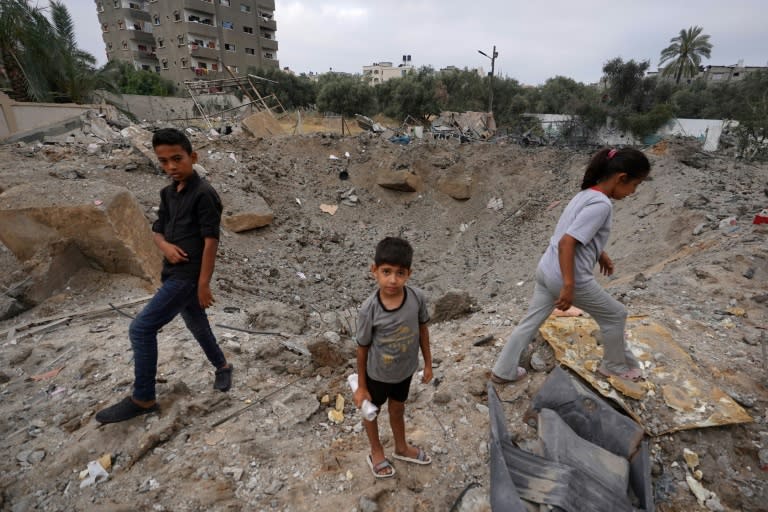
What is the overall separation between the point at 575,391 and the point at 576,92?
3773cm

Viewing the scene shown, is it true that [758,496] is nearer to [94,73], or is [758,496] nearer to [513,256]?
[513,256]

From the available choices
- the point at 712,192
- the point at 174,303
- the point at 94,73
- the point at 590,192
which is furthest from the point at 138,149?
the point at 94,73

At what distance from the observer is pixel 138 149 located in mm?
7695

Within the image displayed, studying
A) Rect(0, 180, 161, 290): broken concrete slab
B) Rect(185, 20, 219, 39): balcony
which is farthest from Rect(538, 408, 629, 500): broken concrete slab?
Rect(185, 20, 219, 39): balcony

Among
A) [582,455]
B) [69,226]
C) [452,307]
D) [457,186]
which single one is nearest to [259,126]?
[457,186]

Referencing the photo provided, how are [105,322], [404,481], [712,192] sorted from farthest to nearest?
[712,192]
[105,322]
[404,481]

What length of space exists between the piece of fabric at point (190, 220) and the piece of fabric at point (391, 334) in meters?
1.03

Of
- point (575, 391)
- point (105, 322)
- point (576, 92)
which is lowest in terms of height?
point (105, 322)

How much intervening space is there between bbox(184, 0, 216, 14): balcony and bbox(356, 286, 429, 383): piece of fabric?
1653 inches

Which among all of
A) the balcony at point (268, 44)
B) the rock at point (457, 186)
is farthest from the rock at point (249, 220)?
the balcony at point (268, 44)

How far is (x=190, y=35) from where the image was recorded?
33.4m

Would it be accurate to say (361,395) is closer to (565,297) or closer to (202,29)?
(565,297)

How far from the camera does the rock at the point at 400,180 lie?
1017 centimetres

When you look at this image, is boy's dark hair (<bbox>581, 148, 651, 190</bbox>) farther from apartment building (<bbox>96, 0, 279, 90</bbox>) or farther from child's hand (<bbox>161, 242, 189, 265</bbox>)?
apartment building (<bbox>96, 0, 279, 90</bbox>)
